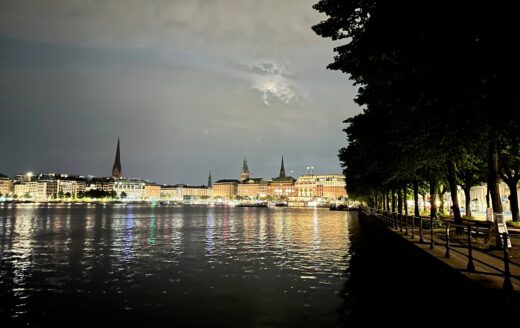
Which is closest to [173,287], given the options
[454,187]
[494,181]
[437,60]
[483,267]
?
[483,267]

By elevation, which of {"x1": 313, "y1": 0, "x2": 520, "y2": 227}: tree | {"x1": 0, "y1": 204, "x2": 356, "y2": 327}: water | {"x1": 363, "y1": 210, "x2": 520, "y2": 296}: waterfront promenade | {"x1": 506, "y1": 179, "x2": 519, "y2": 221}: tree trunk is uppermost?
{"x1": 313, "y1": 0, "x2": 520, "y2": 227}: tree

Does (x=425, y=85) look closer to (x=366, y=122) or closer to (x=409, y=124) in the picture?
(x=409, y=124)

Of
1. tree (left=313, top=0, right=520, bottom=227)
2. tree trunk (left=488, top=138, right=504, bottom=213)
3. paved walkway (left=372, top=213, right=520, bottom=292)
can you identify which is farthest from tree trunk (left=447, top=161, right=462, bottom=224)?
tree (left=313, top=0, right=520, bottom=227)

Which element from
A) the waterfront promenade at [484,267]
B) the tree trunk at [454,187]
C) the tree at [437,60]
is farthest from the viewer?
the tree trunk at [454,187]

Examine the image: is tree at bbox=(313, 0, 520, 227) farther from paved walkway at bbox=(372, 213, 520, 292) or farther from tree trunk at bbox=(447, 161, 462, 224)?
tree trunk at bbox=(447, 161, 462, 224)

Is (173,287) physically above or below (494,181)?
below

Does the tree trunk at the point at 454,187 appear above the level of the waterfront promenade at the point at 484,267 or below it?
above

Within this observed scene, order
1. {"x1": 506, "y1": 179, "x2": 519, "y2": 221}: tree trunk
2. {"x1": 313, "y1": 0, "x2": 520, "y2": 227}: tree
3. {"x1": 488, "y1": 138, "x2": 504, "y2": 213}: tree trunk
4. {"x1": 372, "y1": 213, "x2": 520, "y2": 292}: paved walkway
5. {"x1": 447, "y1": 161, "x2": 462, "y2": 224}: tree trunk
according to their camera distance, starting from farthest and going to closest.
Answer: {"x1": 506, "y1": 179, "x2": 519, "y2": 221}: tree trunk → {"x1": 447, "y1": 161, "x2": 462, "y2": 224}: tree trunk → {"x1": 488, "y1": 138, "x2": 504, "y2": 213}: tree trunk → {"x1": 372, "y1": 213, "x2": 520, "y2": 292}: paved walkway → {"x1": 313, "y1": 0, "x2": 520, "y2": 227}: tree

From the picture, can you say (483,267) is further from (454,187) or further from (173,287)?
(454,187)

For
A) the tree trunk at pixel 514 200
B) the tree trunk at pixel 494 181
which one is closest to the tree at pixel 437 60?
the tree trunk at pixel 494 181

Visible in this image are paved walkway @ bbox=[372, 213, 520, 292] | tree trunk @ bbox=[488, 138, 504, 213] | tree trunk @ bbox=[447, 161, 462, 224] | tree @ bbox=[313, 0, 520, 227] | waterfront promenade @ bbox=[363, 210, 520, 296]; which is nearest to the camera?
tree @ bbox=[313, 0, 520, 227]

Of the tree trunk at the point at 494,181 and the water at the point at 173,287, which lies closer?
the water at the point at 173,287

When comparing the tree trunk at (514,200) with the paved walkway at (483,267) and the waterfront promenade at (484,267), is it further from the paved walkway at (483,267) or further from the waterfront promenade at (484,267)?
the paved walkway at (483,267)

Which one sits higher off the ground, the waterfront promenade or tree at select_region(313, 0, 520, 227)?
tree at select_region(313, 0, 520, 227)
